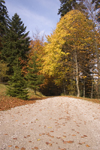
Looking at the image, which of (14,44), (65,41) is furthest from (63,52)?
(14,44)

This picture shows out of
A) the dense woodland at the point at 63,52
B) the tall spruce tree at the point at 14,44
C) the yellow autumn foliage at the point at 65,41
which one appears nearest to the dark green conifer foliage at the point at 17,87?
the dense woodland at the point at 63,52

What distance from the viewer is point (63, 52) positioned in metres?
16.9

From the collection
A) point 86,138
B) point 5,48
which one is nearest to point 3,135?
point 86,138

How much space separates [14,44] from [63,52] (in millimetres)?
8366

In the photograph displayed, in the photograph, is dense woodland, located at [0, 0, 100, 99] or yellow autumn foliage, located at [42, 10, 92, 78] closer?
dense woodland, located at [0, 0, 100, 99]

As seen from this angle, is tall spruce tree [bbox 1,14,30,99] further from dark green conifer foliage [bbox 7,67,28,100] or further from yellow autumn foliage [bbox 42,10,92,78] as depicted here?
dark green conifer foliage [bbox 7,67,28,100]

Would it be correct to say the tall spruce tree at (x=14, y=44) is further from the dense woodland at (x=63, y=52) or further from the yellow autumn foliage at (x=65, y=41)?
the yellow autumn foliage at (x=65, y=41)

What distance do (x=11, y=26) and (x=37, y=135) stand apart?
21.8 metres

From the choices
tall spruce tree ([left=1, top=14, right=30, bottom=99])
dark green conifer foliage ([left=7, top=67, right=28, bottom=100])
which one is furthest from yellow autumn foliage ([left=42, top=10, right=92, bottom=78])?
dark green conifer foliage ([left=7, top=67, right=28, bottom=100])

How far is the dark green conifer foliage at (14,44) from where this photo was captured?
19.4 meters

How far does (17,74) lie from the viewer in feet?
35.8

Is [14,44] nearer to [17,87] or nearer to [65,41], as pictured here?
[65,41]

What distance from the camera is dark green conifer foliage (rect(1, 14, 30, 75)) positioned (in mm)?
19406

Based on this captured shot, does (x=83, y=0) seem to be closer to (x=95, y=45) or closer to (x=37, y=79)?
(x=95, y=45)
